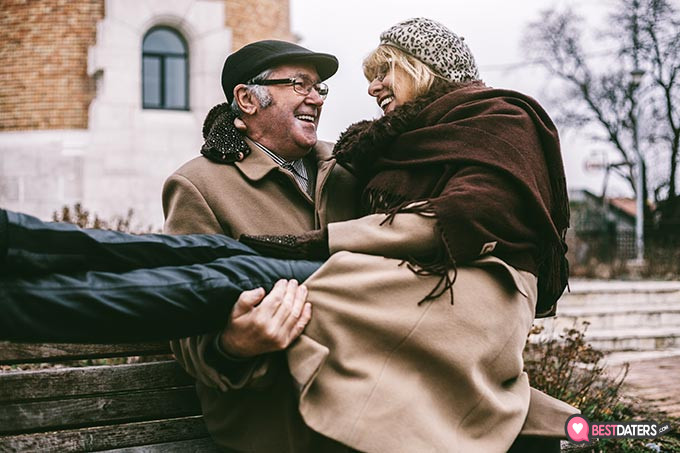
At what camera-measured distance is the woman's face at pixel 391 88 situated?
3.03m

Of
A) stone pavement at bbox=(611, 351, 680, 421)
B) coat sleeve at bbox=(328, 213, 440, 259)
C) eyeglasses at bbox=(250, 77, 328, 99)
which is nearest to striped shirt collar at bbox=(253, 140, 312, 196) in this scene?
eyeglasses at bbox=(250, 77, 328, 99)

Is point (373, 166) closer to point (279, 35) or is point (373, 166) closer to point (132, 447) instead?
point (132, 447)

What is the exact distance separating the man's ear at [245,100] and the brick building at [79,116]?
31.0 feet

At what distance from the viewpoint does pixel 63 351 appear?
2.85 m

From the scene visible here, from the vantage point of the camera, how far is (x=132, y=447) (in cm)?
292

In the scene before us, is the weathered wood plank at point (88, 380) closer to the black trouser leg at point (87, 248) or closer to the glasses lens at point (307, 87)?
the black trouser leg at point (87, 248)

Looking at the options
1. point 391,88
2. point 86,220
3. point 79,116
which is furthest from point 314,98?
point 79,116

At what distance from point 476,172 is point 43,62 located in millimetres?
11459

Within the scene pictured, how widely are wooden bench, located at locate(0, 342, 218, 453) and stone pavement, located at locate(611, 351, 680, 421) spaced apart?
380 centimetres

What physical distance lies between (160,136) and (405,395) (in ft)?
36.3

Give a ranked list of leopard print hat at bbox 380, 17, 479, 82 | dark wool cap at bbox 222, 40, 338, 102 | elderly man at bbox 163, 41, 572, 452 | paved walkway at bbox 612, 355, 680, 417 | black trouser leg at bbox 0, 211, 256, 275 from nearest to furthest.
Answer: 1. black trouser leg at bbox 0, 211, 256, 275
2. elderly man at bbox 163, 41, 572, 452
3. leopard print hat at bbox 380, 17, 479, 82
4. dark wool cap at bbox 222, 40, 338, 102
5. paved walkway at bbox 612, 355, 680, 417

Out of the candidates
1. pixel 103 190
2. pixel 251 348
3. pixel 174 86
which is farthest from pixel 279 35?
pixel 251 348

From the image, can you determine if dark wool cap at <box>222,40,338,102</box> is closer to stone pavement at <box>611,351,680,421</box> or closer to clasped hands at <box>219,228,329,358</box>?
clasped hands at <box>219,228,329,358</box>

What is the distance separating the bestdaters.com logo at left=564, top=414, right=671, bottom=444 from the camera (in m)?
2.87
